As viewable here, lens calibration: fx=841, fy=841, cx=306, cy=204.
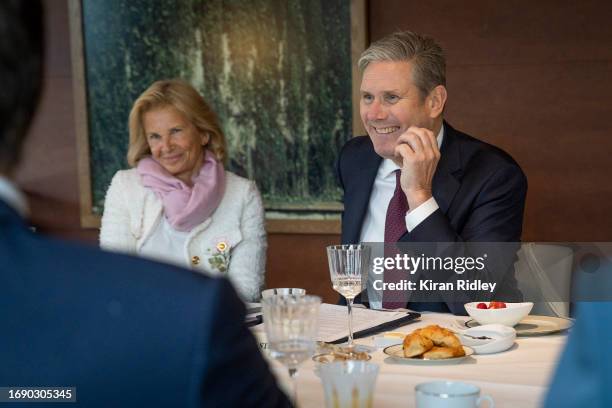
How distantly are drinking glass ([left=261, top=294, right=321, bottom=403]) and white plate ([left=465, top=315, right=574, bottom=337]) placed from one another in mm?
870

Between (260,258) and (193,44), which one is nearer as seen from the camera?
(260,258)

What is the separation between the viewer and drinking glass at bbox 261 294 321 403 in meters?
1.33

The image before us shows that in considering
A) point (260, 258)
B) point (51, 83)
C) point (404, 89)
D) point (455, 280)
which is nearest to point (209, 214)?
point (260, 258)

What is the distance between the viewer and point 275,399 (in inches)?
38.8

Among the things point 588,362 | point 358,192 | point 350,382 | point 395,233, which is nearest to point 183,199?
point 358,192

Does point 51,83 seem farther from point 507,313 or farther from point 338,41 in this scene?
point 507,313

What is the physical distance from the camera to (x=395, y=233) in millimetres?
2686

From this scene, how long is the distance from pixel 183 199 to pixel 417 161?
39.7 inches

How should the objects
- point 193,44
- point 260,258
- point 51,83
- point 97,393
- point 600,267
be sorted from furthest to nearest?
1. point 51,83
2. point 193,44
3. point 600,267
4. point 260,258
5. point 97,393

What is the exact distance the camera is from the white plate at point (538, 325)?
204cm

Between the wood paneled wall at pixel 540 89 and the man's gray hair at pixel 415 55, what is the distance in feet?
4.50

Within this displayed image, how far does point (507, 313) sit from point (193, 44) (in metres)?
2.93

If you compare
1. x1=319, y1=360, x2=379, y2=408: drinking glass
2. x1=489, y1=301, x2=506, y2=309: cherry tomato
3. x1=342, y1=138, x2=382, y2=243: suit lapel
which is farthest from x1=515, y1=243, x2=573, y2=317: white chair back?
x1=319, y1=360, x2=379, y2=408: drinking glass

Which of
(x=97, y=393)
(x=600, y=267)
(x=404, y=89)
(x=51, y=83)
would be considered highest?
(x=51, y=83)
